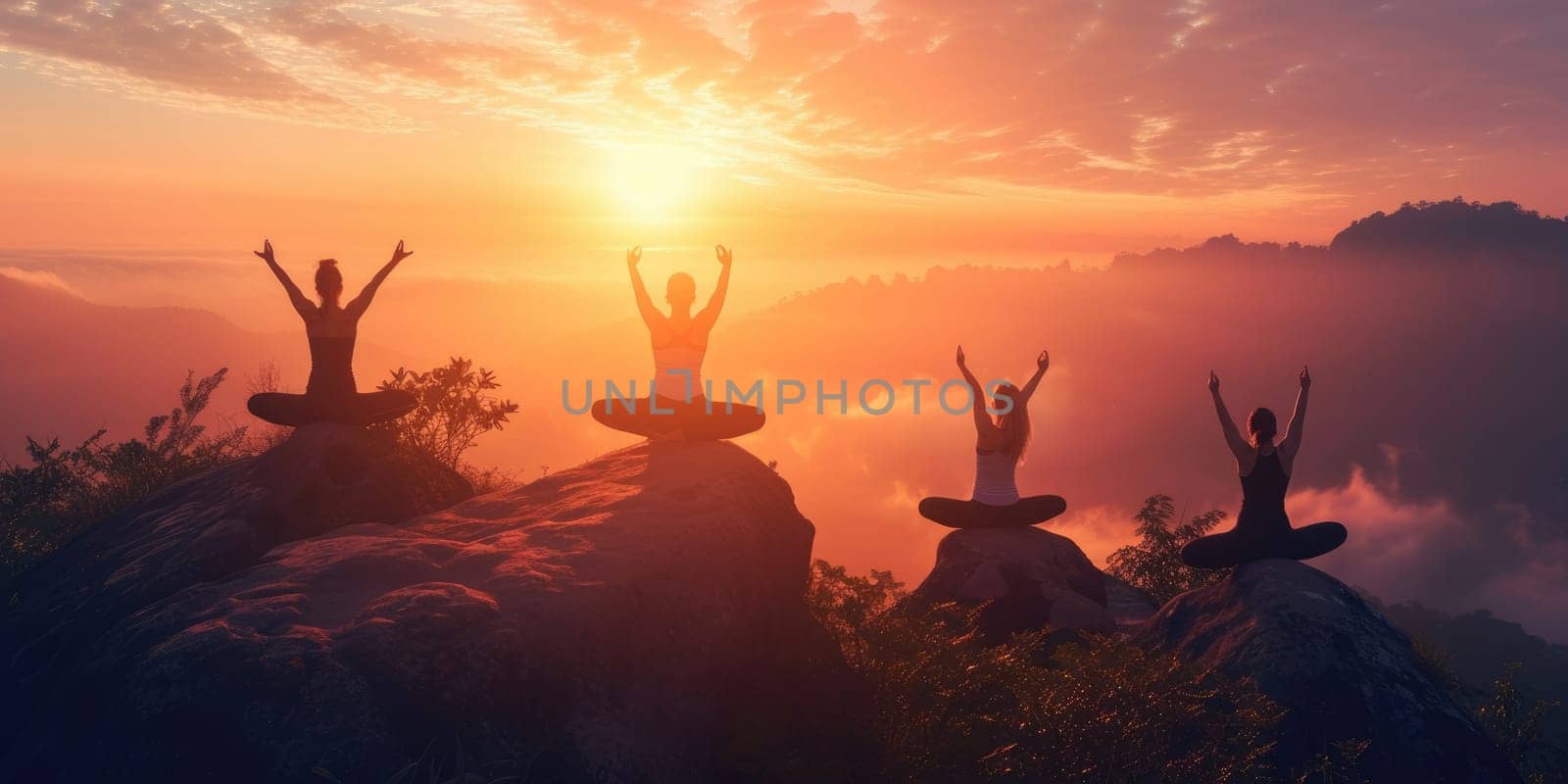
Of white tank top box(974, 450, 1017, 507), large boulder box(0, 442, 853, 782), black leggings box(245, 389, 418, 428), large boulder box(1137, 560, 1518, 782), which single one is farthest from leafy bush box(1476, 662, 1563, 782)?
black leggings box(245, 389, 418, 428)

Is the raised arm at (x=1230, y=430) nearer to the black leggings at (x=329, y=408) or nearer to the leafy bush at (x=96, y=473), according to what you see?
the black leggings at (x=329, y=408)

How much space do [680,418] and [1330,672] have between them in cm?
850

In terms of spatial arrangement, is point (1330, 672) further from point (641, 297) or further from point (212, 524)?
point (212, 524)

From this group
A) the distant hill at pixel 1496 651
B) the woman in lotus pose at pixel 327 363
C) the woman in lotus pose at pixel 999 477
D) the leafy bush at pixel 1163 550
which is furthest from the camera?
the distant hill at pixel 1496 651

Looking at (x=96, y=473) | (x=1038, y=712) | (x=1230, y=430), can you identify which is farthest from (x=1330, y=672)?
(x=96, y=473)

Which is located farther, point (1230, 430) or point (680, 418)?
point (680, 418)

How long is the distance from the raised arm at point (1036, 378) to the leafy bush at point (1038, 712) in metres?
5.25

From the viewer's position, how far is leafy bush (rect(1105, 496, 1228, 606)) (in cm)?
1941

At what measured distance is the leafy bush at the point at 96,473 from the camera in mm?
17125

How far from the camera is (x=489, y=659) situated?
764 centimetres

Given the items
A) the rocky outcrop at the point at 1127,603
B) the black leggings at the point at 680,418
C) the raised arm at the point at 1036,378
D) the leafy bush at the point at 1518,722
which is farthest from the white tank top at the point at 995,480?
the leafy bush at the point at 1518,722

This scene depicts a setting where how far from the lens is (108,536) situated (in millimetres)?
12898

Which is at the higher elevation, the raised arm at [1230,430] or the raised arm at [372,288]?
the raised arm at [372,288]

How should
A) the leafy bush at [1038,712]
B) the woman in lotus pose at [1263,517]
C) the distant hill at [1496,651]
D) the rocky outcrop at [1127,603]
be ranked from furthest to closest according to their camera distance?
the distant hill at [1496,651], the rocky outcrop at [1127,603], the woman in lotus pose at [1263,517], the leafy bush at [1038,712]
